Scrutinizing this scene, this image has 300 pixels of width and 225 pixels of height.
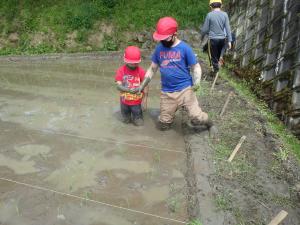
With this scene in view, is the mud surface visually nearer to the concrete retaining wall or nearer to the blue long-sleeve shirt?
the concrete retaining wall

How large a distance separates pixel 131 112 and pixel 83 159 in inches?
59.8

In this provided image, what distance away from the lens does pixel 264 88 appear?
7.41 m

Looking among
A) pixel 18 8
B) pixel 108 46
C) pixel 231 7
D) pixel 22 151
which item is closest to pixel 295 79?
pixel 22 151

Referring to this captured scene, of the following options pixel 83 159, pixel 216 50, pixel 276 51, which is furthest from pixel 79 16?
pixel 83 159

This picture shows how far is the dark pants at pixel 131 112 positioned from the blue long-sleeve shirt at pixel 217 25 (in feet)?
9.93

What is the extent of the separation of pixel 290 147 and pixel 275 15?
3.16 meters

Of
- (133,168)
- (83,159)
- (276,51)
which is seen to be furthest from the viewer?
(276,51)

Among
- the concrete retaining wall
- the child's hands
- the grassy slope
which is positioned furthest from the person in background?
the grassy slope

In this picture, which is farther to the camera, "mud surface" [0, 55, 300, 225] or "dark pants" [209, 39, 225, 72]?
"dark pants" [209, 39, 225, 72]

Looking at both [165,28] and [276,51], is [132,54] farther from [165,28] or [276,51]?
[276,51]

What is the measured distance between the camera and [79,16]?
41.4 feet

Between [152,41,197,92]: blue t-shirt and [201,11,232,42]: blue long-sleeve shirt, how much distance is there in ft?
9.40

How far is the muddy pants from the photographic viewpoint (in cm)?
573

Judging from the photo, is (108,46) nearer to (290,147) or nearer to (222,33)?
(222,33)
